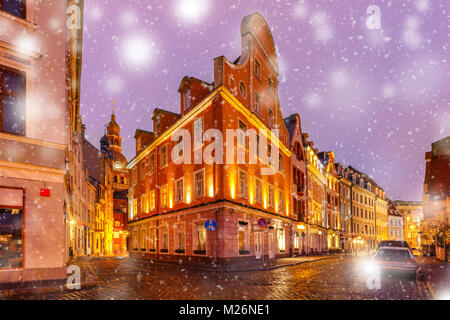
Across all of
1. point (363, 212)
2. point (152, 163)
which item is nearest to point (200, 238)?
point (152, 163)

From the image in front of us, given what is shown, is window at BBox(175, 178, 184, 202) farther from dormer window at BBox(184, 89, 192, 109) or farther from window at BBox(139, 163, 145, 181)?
window at BBox(139, 163, 145, 181)

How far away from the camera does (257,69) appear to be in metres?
29.9

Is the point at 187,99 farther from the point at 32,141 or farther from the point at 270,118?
the point at 32,141

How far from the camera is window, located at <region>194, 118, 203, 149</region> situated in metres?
25.5

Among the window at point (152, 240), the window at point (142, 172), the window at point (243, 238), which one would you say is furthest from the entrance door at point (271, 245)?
the window at point (142, 172)

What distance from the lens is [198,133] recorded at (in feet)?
85.3

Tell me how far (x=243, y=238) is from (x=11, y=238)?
15643 millimetres

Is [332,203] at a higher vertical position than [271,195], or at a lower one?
lower

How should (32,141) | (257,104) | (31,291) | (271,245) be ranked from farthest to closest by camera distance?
(271,245), (257,104), (32,141), (31,291)

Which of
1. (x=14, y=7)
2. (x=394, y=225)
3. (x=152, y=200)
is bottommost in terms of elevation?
(x=394, y=225)

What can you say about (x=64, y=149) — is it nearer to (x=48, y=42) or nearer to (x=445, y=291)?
(x=48, y=42)

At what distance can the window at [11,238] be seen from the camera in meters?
12.0
